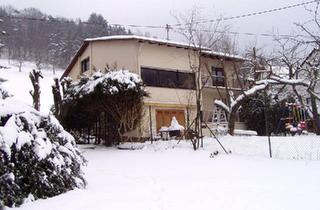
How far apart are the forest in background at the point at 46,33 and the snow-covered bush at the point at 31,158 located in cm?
1890

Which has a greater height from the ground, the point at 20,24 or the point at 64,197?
the point at 20,24

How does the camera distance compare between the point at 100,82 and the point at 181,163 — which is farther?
the point at 100,82

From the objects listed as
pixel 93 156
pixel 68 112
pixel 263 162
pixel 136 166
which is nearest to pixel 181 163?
pixel 136 166

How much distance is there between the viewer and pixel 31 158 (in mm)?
6184

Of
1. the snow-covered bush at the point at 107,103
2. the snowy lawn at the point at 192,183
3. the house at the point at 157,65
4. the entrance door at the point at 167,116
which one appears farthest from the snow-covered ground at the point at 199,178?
the house at the point at 157,65

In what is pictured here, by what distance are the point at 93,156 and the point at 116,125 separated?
3211mm

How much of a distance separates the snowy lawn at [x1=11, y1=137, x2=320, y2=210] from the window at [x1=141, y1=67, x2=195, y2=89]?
1056cm

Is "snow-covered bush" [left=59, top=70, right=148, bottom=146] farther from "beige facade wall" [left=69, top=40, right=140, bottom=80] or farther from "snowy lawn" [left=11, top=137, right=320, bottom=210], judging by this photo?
"beige facade wall" [left=69, top=40, right=140, bottom=80]

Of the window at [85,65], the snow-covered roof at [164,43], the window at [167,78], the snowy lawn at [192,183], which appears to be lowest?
the snowy lawn at [192,183]

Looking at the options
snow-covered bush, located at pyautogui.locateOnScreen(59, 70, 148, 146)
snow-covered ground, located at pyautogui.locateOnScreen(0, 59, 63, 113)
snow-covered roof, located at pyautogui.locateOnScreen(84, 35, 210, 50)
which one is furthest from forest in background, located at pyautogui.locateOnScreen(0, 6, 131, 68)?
snow-covered bush, located at pyautogui.locateOnScreen(59, 70, 148, 146)

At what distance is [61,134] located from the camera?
297 inches

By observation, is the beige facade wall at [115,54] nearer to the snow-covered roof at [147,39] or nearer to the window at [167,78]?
the snow-covered roof at [147,39]

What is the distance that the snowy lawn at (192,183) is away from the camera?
6.22 meters

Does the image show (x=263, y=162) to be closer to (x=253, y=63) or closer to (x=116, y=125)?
(x=116, y=125)
